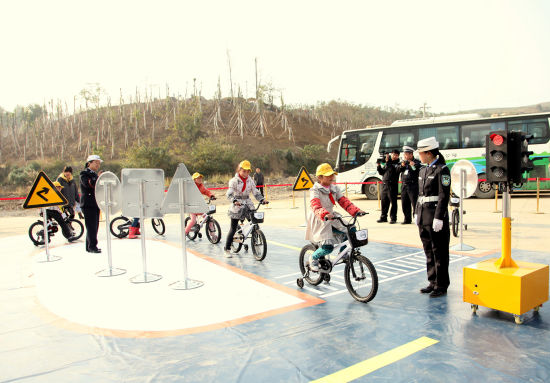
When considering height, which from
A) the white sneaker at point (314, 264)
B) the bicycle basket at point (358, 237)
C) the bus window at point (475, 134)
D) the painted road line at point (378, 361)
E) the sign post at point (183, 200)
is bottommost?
the painted road line at point (378, 361)

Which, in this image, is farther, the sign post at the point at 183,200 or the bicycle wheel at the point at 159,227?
the bicycle wheel at the point at 159,227

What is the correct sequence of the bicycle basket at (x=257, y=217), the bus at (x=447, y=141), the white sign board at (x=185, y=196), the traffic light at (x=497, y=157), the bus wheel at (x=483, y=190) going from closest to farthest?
the traffic light at (x=497, y=157) < the white sign board at (x=185, y=196) < the bicycle basket at (x=257, y=217) < the bus at (x=447, y=141) < the bus wheel at (x=483, y=190)

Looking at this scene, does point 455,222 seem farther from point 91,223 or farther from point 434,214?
point 91,223

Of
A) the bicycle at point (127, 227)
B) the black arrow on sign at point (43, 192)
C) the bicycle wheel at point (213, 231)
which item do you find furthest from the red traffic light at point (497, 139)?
the bicycle at point (127, 227)

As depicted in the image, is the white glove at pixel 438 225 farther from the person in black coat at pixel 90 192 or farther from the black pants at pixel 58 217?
the black pants at pixel 58 217

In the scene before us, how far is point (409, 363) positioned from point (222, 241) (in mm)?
6722

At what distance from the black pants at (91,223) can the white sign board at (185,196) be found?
10.2 feet

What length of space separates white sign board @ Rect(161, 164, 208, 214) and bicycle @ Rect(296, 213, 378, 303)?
1.69 meters

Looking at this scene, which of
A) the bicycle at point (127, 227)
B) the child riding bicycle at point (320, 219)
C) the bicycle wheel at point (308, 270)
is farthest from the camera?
the bicycle at point (127, 227)

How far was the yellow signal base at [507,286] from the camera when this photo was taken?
160 inches

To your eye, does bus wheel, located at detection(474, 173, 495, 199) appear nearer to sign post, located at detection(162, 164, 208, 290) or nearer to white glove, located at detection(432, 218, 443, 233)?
white glove, located at detection(432, 218, 443, 233)

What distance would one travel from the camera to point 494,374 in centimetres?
312

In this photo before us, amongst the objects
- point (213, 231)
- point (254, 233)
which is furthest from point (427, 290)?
point (213, 231)

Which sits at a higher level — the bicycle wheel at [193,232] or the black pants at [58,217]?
the black pants at [58,217]
